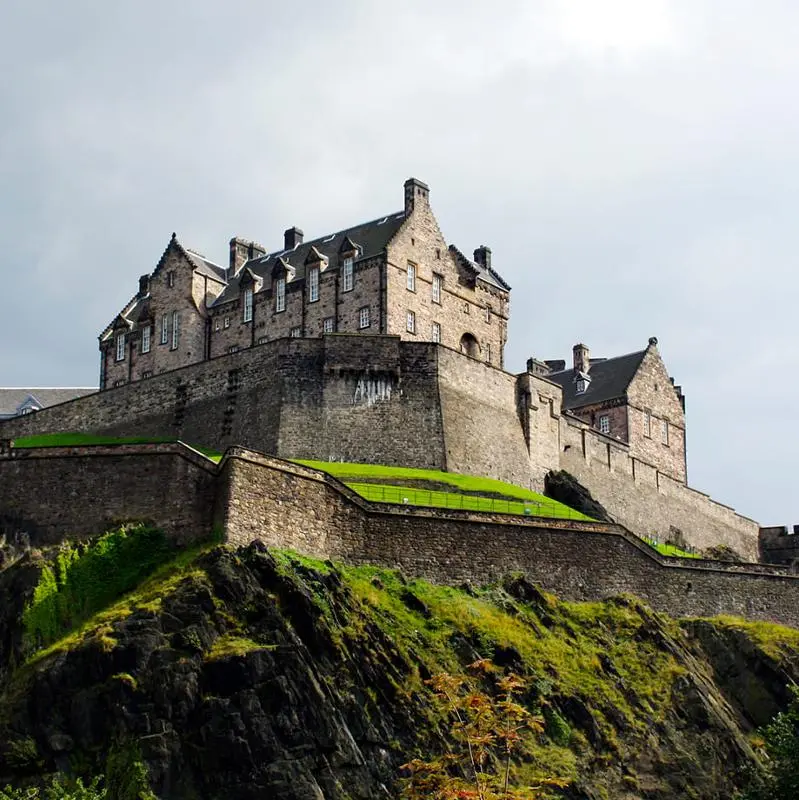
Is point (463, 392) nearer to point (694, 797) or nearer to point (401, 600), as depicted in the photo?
point (401, 600)

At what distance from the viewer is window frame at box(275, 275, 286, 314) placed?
7812 cm

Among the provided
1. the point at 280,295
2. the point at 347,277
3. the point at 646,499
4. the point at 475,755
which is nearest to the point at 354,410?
the point at 347,277

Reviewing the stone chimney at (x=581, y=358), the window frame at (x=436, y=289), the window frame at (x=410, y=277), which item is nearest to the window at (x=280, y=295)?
the window frame at (x=410, y=277)

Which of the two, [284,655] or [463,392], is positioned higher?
[463,392]

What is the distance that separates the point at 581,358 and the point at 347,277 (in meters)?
22.5

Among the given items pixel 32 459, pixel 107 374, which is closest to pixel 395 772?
pixel 32 459

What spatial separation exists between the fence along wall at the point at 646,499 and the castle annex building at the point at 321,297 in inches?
255

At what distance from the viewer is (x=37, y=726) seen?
4384 centimetres

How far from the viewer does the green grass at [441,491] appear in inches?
2341

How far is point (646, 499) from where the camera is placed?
264ft

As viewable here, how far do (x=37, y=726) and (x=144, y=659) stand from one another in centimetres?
349

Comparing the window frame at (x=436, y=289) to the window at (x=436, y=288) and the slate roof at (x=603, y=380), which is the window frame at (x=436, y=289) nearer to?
the window at (x=436, y=288)

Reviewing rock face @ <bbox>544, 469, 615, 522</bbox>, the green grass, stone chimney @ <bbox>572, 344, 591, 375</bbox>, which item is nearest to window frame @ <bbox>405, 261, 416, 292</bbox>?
rock face @ <bbox>544, 469, 615, 522</bbox>

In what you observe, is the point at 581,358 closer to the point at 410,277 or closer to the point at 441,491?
the point at 410,277
